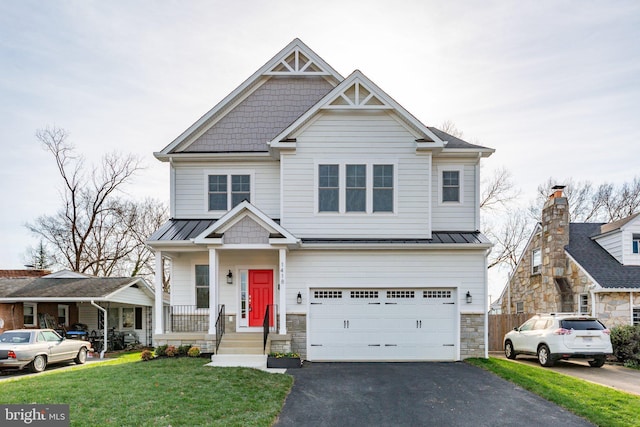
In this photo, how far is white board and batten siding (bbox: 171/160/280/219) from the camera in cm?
1460

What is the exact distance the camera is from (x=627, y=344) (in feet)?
46.9

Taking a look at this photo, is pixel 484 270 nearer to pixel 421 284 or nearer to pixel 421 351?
pixel 421 284

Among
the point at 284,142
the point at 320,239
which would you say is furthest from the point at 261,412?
the point at 284,142

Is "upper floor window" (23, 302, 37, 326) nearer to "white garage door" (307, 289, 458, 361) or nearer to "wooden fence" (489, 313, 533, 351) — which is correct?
"white garage door" (307, 289, 458, 361)

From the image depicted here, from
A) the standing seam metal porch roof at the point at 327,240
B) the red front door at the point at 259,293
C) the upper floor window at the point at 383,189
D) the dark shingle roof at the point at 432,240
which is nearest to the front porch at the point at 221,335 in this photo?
the red front door at the point at 259,293

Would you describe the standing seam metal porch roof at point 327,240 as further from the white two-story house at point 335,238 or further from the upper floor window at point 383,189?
the upper floor window at point 383,189

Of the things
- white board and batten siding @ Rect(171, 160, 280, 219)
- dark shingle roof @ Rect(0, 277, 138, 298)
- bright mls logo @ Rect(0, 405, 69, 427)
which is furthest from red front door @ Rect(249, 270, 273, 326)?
dark shingle roof @ Rect(0, 277, 138, 298)

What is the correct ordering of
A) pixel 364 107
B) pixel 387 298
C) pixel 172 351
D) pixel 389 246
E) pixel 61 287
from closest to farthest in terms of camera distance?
pixel 172 351 < pixel 389 246 < pixel 387 298 < pixel 364 107 < pixel 61 287

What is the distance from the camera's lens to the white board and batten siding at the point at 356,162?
13625mm

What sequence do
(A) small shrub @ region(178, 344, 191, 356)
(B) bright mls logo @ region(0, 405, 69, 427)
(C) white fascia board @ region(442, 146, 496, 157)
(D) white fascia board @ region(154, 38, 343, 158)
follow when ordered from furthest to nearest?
(D) white fascia board @ region(154, 38, 343, 158)
(C) white fascia board @ region(442, 146, 496, 157)
(A) small shrub @ region(178, 344, 191, 356)
(B) bright mls logo @ region(0, 405, 69, 427)

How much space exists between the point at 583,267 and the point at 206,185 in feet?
47.6

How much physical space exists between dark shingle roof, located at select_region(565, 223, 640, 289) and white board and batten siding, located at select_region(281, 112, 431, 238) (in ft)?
26.0

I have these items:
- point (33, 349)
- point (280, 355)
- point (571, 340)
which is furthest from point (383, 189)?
point (33, 349)

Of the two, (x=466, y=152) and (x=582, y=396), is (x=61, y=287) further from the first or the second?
(x=582, y=396)
